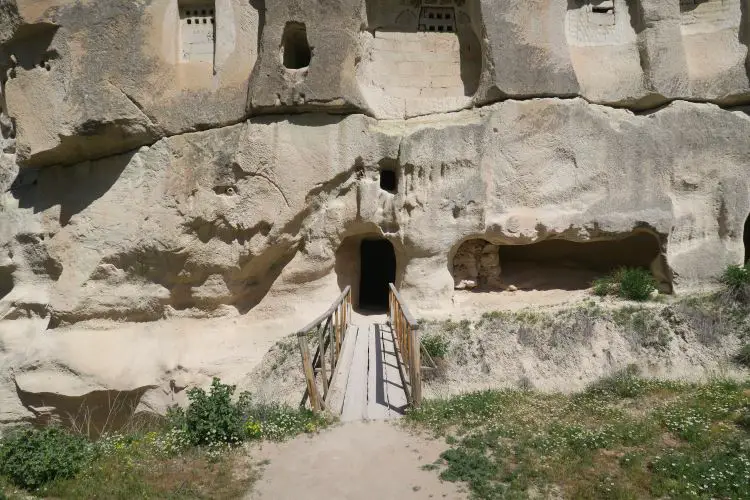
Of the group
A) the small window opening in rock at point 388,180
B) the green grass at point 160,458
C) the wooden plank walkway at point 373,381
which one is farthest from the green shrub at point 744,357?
the small window opening in rock at point 388,180

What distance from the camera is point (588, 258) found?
859 centimetres

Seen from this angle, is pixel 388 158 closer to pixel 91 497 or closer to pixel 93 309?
pixel 93 309

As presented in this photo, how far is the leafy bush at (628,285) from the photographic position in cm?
712

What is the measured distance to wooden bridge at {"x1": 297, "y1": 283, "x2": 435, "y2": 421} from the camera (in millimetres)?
4605

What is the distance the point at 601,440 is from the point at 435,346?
2628 millimetres

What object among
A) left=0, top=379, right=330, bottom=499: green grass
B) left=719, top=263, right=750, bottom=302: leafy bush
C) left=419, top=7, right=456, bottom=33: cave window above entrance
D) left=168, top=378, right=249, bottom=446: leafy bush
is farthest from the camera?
left=419, top=7, right=456, bottom=33: cave window above entrance

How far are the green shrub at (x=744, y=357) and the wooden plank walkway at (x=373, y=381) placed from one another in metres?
3.92

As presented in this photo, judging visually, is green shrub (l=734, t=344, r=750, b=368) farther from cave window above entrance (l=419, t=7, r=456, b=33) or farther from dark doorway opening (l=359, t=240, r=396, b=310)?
cave window above entrance (l=419, t=7, r=456, b=33)

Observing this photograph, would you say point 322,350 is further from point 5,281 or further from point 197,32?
point 5,281

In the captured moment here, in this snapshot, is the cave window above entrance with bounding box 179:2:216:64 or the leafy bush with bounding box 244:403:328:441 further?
the cave window above entrance with bounding box 179:2:216:64

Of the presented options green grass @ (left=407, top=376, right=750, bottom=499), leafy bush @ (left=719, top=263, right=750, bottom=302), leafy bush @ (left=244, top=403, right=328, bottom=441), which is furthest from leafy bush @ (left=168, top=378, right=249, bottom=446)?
leafy bush @ (left=719, top=263, right=750, bottom=302)

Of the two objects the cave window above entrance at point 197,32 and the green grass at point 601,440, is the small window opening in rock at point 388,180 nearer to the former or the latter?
the cave window above entrance at point 197,32

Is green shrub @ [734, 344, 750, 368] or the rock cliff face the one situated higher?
the rock cliff face

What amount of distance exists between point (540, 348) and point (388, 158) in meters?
3.47
